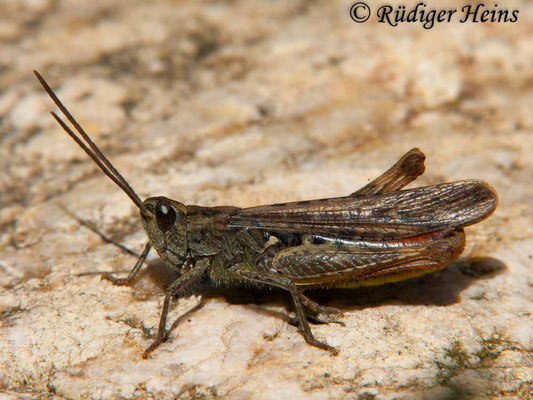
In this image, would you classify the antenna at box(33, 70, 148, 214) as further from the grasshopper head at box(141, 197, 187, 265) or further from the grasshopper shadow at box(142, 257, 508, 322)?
the grasshopper shadow at box(142, 257, 508, 322)

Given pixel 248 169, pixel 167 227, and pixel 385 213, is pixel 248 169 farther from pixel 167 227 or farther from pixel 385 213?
pixel 385 213

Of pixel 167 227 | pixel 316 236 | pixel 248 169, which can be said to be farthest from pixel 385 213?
pixel 248 169

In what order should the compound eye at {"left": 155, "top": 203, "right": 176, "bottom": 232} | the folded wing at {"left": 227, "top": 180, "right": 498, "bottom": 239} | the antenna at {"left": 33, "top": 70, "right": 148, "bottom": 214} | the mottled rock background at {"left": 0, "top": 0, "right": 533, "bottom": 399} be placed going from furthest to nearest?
the compound eye at {"left": 155, "top": 203, "right": 176, "bottom": 232} → the folded wing at {"left": 227, "top": 180, "right": 498, "bottom": 239} → the antenna at {"left": 33, "top": 70, "right": 148, "bottom": 214} → the mottled rock background at {"left": 0, "top": 0, "right": 533, "bottom": 399}

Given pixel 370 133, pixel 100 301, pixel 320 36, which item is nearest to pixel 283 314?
pixel 100 301

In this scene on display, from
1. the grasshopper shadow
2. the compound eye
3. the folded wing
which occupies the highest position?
the folded wing

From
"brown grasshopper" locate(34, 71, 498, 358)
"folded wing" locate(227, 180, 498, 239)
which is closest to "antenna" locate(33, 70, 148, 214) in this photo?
"brown grasshopper" locate(34, 71, 498, 358)

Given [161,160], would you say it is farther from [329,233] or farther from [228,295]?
[329,233]

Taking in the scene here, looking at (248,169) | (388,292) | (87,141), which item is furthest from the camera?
(248,169)
